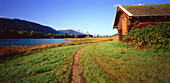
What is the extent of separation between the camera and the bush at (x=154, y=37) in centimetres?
801

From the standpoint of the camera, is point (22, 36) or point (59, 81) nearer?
point (59, 81)

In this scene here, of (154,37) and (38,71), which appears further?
(154,37)

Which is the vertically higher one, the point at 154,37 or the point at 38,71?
the point at 154,37

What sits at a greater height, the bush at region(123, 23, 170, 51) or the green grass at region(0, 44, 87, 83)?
the bush at region(123, 23, 170, 51)

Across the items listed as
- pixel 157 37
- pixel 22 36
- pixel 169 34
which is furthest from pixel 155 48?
pixel 22 36

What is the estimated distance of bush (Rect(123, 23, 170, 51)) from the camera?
8008 mm

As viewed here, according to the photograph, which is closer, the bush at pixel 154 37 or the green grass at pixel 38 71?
the green grass at pixel 38 71

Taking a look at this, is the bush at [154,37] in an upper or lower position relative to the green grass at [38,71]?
upper

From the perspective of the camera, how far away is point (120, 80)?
3.95 meters

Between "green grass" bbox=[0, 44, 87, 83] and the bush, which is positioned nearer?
"green grass" bbox=[0, 44, 87, 83]

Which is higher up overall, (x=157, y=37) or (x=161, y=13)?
(x=161, y=13)

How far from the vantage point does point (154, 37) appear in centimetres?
847

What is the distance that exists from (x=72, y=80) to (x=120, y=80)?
8.72 feet

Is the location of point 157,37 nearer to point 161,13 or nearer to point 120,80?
point 161,13
